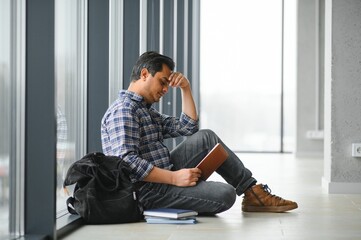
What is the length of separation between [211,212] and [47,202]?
47.9 inches

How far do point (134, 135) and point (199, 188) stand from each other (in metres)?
0.45

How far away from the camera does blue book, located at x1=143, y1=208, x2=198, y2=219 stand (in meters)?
3.86

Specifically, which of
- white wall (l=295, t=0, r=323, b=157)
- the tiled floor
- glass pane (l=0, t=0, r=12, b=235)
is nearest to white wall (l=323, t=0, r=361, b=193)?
the tiled floor

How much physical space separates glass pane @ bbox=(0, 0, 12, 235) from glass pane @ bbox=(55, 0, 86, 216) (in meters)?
0.83

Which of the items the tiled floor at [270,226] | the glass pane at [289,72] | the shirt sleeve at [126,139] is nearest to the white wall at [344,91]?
the tiled floor at [270,226]

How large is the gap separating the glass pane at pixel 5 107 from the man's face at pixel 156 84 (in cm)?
110

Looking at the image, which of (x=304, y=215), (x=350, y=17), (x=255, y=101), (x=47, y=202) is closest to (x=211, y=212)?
(x=304, y=215)

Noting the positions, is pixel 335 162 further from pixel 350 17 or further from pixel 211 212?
pixel 211 212

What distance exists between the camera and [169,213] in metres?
3.86

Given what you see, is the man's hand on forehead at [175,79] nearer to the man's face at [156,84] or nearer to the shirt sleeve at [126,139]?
the man's face at [156,84]

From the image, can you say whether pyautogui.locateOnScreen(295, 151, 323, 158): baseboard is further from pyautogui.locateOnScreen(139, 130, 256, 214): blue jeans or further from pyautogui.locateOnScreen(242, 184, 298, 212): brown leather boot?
pyautogui.locateOnScreen(139, 130, 256, 214): blue jeans

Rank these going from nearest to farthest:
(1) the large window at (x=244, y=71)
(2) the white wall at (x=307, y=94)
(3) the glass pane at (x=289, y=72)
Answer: (2) the white wall at (x=307, y=94) → (3) the glass pane at (x=289, y=72) → (1) the large window at (x=244, y=71)

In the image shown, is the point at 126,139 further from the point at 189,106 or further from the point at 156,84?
the point at 189,106

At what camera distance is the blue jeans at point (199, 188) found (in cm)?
401
